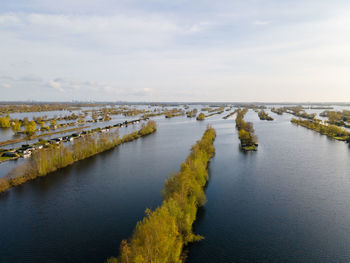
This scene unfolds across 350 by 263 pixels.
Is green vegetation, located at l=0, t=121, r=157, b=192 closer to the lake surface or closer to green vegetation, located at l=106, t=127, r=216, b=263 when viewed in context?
the lake surface

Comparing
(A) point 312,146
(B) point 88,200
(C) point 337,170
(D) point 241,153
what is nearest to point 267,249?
(B) point 88,200

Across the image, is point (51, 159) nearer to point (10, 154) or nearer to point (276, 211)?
point (10, 154)

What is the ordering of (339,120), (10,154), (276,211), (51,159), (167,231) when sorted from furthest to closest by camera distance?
(339,120) → (10,154) → (51,159) → (276,211) → (167,231)

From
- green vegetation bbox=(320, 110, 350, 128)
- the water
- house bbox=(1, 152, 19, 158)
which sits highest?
green vegetation bbox=(320, 110, 350, 128)

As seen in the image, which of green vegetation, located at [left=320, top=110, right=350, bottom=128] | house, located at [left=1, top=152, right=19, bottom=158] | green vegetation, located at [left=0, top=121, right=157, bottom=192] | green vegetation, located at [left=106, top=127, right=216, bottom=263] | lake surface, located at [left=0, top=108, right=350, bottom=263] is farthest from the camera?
green vegetation, located at [left=320, top=110, right=350, bottom=128]

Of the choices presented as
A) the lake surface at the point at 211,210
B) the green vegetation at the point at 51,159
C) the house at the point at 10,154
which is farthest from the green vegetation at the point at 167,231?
the house at the point at 10,154

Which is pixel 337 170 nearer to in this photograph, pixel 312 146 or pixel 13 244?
pixel 312 146

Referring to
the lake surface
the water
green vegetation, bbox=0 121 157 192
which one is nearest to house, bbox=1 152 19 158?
green vegetation, bbox=0 121 157 192

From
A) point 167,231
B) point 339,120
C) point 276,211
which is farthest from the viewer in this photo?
point 339,120

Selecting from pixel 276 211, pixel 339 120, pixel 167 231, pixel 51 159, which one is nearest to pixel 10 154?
pixel 51 159
